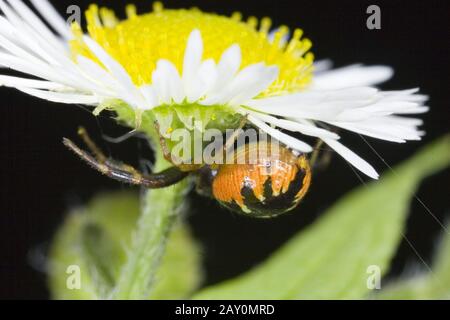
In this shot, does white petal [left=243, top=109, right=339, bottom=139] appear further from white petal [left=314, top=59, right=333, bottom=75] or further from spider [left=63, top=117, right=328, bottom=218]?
white petal [left=314, top=59, right=333, bottom=75]

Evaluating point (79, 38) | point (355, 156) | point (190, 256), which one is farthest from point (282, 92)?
point (190, 256)

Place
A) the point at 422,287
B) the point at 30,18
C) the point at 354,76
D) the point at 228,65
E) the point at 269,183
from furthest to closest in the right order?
the point at 354,76 < the point at 422,287 < the point at 30,18 < the point at 269,183 < the point at 228,65

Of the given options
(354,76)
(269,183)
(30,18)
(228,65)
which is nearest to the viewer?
(228,65)

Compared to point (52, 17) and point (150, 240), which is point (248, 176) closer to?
point (150, 240)

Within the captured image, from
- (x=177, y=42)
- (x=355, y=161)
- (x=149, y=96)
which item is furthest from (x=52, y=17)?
(x=355, y=161)

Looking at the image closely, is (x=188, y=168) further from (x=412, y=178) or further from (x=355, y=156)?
(x=412, y=178)

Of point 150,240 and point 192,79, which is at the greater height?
point 192,79

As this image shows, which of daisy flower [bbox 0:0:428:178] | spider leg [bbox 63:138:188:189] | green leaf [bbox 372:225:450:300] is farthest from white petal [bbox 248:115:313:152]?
green leaf [bbox 372:225:450:300]

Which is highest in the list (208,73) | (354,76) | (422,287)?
(354,76)
